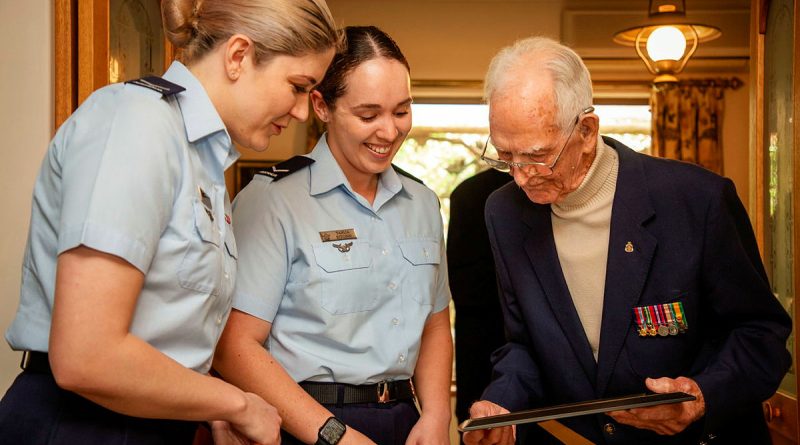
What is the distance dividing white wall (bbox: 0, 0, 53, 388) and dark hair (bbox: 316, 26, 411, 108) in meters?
0.74

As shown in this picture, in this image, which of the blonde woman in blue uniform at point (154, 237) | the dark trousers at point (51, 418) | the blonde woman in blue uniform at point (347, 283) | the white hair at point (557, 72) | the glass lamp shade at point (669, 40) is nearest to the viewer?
the blonde woman in blue uniform at point (154, 237)

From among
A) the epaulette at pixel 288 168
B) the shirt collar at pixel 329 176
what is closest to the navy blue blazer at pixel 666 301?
the shirt collar at pixel 329 176

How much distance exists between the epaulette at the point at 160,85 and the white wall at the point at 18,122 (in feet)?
2.80

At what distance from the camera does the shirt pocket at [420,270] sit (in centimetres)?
227

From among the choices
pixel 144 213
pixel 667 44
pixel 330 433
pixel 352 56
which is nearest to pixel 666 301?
pixel 330 433

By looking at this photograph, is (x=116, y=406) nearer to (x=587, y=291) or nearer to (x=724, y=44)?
(x=587, y=291)

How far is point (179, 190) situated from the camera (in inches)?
60.1

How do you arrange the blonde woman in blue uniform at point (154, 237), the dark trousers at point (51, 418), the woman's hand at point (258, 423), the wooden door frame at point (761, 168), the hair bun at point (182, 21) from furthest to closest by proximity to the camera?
1. the wooden door frame at point (761, 168)
2. the hair bun at point (182, 21)
3. the woman's hand at point (258, 423)
4. the dark trousers at point (51, 418)
5. the blonde woman in blue uniform at point (154, 237)

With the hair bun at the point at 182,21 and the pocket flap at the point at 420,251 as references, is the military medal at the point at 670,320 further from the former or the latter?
the hair bun at the point at 182,21

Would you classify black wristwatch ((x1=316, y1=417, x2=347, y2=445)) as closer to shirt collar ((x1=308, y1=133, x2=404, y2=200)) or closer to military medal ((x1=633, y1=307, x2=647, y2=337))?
shirt collar ((x1=308, y1=133, x2=404, y2=200))

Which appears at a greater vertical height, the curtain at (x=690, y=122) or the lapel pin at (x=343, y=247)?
the curtain at (x=690, y=122)

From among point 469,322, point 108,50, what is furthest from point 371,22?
point 108,50

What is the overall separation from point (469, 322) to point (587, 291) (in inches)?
73.4

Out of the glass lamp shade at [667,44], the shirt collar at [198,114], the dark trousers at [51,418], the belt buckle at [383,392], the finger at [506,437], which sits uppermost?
the glass lamp shade at [667,44]
